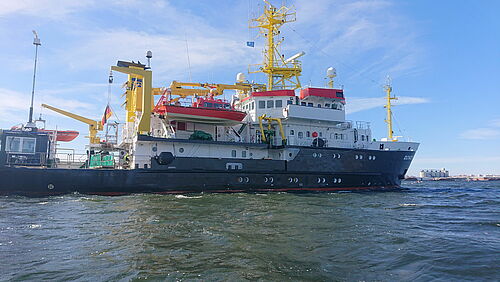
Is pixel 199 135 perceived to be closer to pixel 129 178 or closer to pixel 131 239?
pixel 129 178

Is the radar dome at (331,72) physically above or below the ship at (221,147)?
above

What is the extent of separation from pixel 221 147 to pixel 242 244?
42.1 feet

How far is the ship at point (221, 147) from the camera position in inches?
686

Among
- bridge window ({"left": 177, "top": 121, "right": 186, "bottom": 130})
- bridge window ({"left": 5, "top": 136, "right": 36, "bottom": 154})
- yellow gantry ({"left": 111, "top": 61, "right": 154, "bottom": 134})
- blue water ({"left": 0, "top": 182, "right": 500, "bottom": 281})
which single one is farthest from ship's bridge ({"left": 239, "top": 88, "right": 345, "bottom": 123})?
bridge window ({"left": 5, "top": 136, "right": 36, "bottom": 154})

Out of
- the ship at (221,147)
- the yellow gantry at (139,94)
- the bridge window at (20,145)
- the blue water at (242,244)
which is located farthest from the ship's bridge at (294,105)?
the bridge window at (20,145)

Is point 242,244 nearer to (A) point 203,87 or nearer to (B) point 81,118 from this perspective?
(A) point 203,87

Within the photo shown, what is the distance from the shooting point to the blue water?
5734mm

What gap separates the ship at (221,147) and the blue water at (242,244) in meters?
4.64

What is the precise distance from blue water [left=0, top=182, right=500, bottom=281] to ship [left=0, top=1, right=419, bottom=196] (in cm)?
464

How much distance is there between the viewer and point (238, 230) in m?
8.96

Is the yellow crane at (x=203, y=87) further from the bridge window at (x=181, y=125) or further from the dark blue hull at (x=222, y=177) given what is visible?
the dark blue hull at (x=222, y=177)

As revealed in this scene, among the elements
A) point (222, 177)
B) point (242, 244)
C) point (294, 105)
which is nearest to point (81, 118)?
point (222, 177)

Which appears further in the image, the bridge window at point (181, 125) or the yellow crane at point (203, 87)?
the yellow crane at point (203, 87)

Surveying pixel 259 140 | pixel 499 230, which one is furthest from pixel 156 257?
pixel 259 140
